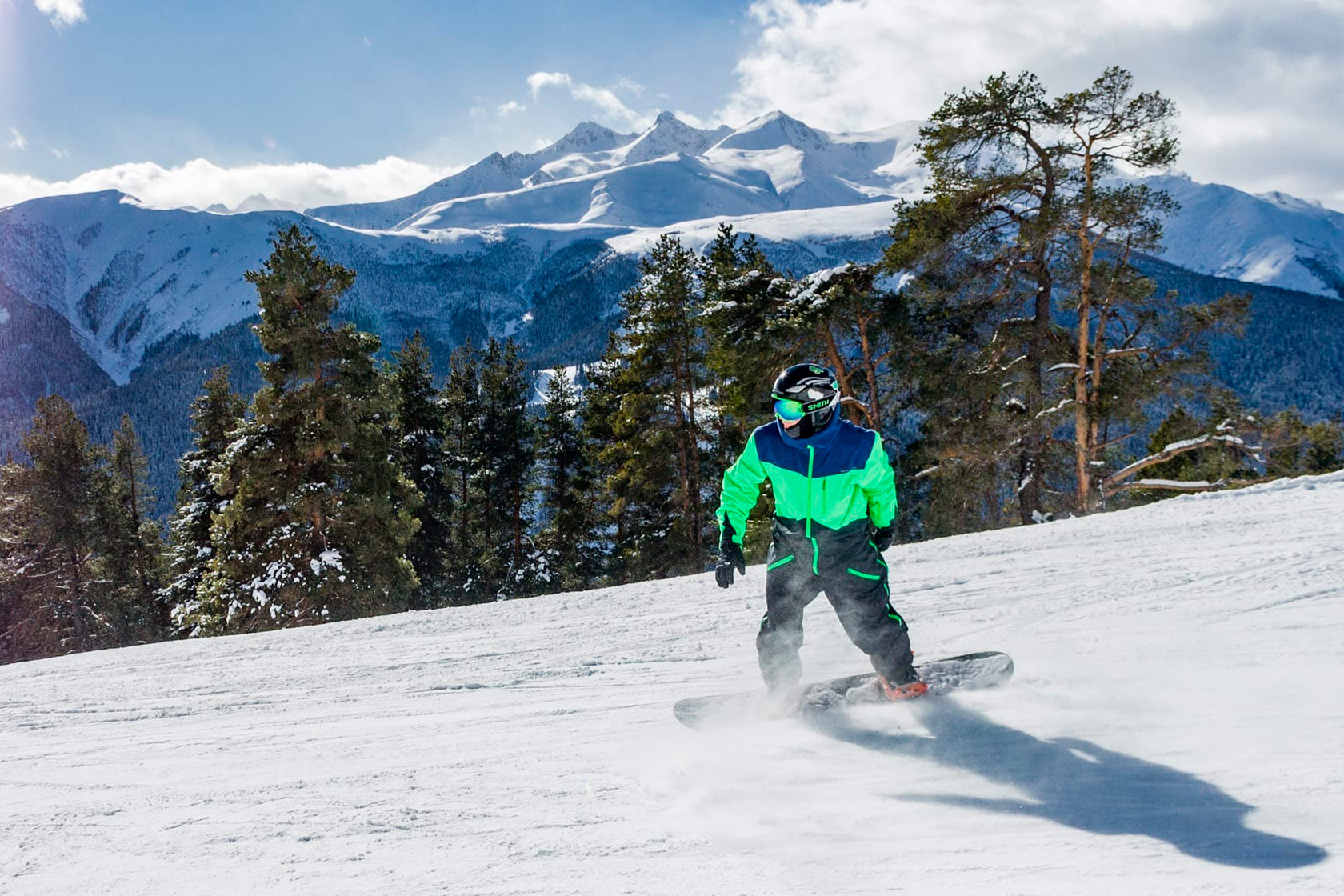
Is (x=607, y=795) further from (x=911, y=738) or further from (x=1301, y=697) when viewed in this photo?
(x=1301, y=697)

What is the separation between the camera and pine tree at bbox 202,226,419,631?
1756 cm

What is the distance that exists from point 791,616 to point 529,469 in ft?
90.0

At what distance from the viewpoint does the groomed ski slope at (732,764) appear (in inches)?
95.6

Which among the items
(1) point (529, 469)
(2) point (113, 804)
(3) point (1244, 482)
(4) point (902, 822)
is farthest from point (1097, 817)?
Answer: (1) point (529, 469)

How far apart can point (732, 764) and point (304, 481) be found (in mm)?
17735

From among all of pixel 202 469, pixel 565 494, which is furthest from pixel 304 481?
pixel 565 494

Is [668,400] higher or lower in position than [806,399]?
higher

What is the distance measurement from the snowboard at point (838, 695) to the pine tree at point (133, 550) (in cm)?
3427

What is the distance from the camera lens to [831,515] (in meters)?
3.57

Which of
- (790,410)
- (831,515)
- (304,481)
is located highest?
(304,481)

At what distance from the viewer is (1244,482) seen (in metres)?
14.2

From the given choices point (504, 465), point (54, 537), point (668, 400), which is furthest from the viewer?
point (504, 465)

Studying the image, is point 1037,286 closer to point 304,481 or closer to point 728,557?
point 728,557

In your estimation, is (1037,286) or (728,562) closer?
(728,562)
